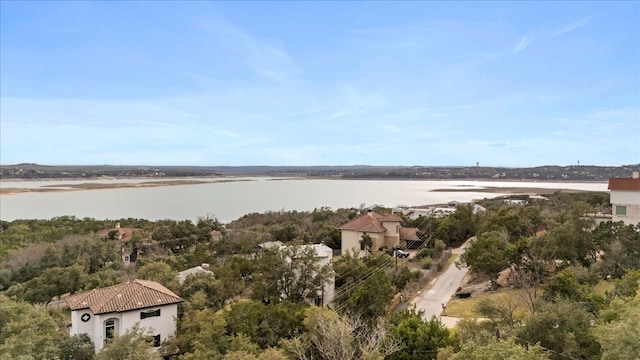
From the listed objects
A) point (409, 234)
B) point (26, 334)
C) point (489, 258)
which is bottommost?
point (409, 234)

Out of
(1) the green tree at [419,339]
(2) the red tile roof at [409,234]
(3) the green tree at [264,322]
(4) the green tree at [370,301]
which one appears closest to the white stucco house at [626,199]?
(2) the red tile roof at [409,234]

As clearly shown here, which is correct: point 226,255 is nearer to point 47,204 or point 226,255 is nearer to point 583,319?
point 583,319

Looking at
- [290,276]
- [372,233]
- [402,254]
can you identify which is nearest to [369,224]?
[372,233]

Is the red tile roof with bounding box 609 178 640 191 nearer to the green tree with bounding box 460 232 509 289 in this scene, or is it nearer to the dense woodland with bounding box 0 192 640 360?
the dense woodland with bounding box 0 192 640 360

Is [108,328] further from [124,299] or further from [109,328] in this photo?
[124,299]

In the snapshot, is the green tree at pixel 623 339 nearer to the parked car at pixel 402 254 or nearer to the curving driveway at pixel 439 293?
the curving driveway at pixel 439 293

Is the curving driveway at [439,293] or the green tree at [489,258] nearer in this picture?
the curving driveway at [439,293]

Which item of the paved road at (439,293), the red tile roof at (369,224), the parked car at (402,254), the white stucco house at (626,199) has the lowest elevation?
the paved road at (439,293)

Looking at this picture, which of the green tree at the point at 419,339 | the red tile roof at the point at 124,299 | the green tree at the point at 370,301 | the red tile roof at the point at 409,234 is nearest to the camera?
the green tree at the point at 419,339
